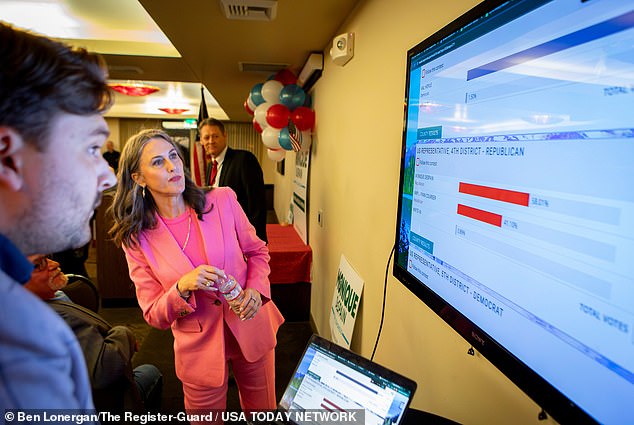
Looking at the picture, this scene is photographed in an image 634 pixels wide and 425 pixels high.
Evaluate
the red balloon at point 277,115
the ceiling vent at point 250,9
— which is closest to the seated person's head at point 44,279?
the ceiling vent at point 250,9

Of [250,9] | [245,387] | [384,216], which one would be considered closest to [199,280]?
[245,387]

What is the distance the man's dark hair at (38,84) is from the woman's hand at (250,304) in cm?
104

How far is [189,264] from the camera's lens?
1.49 m

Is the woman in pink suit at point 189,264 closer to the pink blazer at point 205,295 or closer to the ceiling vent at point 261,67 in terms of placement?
the pink blazer at point 205,295

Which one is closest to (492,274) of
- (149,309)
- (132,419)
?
(149,309)

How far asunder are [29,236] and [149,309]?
1019mm

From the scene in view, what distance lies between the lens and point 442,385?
119 cm

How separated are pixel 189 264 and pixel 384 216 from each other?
840 millimetres

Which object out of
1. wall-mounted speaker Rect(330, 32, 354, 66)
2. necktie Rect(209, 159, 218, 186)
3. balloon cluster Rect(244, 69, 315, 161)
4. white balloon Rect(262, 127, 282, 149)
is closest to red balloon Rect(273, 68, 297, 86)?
balloon cluster Rect(244, 69, 315, 161)

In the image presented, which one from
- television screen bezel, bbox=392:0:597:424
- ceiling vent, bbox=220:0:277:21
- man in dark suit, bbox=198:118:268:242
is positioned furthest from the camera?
man in dark suit, bbox=198:118:268:242

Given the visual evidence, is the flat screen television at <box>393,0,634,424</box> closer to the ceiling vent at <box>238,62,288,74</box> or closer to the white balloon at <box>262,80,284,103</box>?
the white balloon at <box>262,80,284,103</box>

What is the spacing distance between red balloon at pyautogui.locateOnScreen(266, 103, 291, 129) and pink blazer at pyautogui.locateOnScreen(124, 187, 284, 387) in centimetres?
192

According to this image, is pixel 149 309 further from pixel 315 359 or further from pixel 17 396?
pixel 17 396

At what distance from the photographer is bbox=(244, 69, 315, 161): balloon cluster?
346 cm
